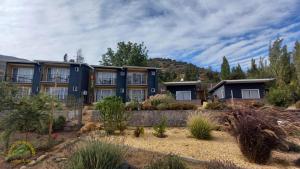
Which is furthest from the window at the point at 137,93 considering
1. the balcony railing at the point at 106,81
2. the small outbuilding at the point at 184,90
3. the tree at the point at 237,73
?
the tree at the point at 237,73

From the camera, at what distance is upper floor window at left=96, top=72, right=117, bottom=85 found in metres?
32.1

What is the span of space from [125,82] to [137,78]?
1.91 metres

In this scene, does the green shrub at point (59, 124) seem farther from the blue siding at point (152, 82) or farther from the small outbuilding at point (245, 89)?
the small outbuilding at point (245, 89)

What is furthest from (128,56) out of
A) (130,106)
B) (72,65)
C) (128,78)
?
(130,106)

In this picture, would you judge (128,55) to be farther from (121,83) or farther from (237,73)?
(237,73)

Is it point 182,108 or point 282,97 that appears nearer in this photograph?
point 182,108

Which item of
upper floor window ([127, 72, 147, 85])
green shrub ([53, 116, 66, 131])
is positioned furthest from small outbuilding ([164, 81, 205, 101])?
green shrub ([53, 116, 66, 131])

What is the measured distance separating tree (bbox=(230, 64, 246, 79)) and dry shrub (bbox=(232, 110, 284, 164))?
116 ft

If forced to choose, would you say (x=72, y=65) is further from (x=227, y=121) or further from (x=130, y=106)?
(x=227, y=121)

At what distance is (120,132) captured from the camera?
10.9m

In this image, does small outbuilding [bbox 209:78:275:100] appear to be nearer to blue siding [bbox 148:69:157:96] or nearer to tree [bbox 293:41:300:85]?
tree [bbox 293:41:300:85]

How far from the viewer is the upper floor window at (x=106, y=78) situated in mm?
32125

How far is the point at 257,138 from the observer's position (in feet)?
22.0

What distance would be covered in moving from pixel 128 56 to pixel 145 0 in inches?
1189
